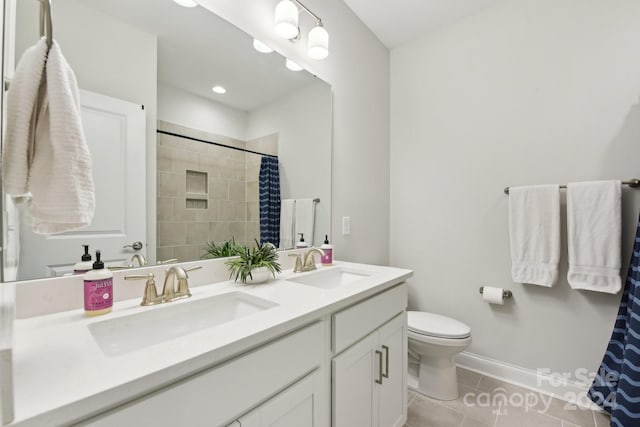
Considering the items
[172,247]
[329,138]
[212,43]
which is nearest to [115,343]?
[172,247]

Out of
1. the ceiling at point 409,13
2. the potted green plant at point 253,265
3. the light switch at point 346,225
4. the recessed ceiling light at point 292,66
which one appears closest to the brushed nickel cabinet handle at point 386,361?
the potted green plant at point 253,265

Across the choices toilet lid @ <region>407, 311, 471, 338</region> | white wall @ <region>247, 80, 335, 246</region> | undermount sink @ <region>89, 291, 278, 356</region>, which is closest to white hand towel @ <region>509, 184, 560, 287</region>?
toilet lid @ <region>407, 311, 471, 338</region>

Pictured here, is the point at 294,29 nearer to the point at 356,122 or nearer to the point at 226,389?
the point at 356,122

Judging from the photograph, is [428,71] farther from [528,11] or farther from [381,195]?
[381,195]

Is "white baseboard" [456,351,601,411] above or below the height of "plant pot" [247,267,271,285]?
below

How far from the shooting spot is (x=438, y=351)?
64.0 inches

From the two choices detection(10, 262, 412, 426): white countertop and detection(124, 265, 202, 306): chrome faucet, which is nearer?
detection(10, 262, 412, 426): white countertop

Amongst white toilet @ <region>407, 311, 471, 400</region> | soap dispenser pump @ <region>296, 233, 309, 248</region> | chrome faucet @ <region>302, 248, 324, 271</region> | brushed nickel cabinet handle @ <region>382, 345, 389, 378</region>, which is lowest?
white toilet @ <region>407, 311, 471, 400</region>

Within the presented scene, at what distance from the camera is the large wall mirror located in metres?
0.84

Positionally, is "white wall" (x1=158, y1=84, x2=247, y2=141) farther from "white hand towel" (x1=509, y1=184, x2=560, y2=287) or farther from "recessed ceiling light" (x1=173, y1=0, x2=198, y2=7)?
"white hand towel" (x1=509, y1=184, x2=560, y2=287)

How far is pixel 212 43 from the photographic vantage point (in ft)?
4.00

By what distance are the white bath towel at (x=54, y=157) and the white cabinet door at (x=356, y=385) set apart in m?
0.85

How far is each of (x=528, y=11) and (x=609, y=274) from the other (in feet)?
5.48

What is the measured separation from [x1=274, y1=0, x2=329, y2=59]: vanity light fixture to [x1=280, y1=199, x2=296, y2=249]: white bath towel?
853 millimetres
